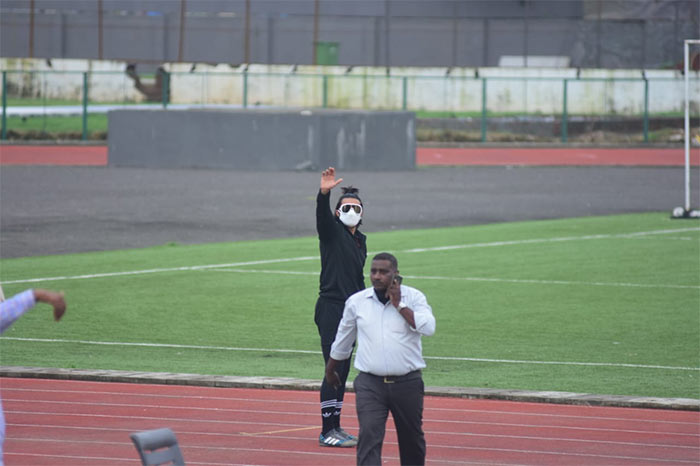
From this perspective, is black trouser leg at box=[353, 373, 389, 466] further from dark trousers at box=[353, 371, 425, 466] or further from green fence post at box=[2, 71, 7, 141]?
green fence post at box=[2, 71, 7, 141]

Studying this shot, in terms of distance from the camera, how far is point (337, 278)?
34.3ft

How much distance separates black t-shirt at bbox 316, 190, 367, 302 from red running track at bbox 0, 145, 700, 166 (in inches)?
1404

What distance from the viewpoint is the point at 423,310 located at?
820 centimetres

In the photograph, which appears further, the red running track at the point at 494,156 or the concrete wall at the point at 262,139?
the red running track at the point at 494,156

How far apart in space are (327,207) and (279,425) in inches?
91.3

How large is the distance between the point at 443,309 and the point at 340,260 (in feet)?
25.7

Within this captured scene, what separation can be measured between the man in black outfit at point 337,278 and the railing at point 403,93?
47165mm

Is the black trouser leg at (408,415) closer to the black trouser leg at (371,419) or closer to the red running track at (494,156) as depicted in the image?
the black trouser leg at (371,419)

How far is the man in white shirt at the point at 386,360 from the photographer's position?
8.22 m

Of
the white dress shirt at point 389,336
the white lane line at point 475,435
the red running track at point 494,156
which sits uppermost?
the red running track at point 494,156

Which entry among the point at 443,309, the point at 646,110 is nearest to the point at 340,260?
the point at 443,309

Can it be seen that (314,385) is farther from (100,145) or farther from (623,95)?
(623,95)

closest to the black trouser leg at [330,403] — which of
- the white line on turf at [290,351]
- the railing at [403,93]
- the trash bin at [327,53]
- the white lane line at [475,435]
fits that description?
the white lane line at [475,435]

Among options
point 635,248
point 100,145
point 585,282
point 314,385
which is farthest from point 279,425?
point 100,145
